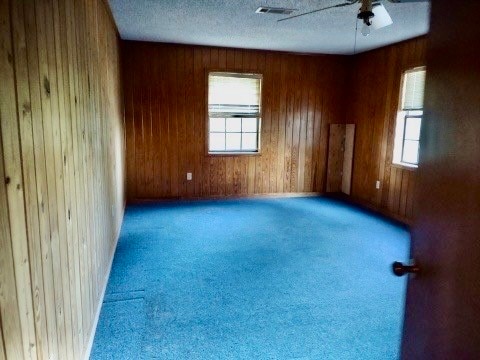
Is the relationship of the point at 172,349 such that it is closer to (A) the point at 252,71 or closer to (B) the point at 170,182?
(B) the point at 170,182

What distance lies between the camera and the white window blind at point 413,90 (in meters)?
4.54

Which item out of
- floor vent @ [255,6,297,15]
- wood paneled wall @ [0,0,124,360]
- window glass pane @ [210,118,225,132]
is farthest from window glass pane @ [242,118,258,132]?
wood paneled wall @ [0,0,124,360]

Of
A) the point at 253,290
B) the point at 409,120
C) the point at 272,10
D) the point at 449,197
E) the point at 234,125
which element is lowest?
the point at 253,290

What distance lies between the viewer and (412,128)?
4.77m

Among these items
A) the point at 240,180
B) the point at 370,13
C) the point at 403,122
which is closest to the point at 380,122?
the point at 403,122

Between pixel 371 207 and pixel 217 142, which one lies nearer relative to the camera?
pixel 371 207

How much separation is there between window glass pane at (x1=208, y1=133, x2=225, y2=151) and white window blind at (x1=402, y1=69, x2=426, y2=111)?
2.74 m

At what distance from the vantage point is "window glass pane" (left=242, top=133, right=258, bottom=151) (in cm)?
592

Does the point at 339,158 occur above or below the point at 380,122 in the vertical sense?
below

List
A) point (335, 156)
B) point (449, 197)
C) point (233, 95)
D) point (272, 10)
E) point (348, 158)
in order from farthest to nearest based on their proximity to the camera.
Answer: point (335, 156) → point (348, 158) → point (233, 95) → point (272, 10) → point (449, 197)

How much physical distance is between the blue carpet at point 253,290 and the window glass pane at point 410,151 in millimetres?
929

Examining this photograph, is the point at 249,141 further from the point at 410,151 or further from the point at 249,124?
A: the point at 410,151

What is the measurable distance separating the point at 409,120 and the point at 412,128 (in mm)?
121

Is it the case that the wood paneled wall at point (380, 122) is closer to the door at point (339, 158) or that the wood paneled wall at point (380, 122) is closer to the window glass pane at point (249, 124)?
the door at point (339, 158)
